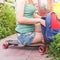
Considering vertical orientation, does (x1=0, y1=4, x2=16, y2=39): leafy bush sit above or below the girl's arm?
below

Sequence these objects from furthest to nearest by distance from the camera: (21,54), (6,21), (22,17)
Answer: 1. (6,21)
2. (22,17)
3. (21,54)

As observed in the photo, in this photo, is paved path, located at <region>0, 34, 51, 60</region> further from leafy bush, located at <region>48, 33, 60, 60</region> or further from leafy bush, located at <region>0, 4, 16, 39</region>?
leafy bush, located at <region>0, 4, 16, 39</region>

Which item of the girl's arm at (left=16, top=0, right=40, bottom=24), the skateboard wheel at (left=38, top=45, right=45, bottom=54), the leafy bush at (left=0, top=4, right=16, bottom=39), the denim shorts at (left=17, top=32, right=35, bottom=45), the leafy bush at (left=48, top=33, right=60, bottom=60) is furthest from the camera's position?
the leafy bush at (left=0, top=4, right=16, bottom=39)

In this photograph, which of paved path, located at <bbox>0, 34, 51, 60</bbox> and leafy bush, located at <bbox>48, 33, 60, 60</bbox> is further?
paved path, located at <bbox>0, 34, 51, 60</bbox>

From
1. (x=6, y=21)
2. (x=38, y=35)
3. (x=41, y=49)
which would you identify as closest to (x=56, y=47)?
(x=41, y=49)

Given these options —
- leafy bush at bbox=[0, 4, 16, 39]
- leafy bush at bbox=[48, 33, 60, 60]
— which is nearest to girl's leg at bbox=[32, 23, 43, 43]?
leafy bush at bbox=[48, 33, 60, 60]

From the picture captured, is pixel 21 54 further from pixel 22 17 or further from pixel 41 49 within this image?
pixel 22 17

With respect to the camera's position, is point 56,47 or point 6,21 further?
point 6,21

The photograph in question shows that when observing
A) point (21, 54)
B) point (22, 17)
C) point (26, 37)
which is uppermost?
point (22, 17)

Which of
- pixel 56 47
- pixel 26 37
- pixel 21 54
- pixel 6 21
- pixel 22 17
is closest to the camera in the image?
pixel 56 47

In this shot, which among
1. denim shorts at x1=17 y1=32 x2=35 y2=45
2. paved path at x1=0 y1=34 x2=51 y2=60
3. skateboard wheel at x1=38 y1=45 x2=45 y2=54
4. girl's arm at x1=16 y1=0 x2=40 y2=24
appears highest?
girl's arm at x1=16 y1=0 x2=40 y2=24

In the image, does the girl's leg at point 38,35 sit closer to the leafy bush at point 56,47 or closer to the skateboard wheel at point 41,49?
the skateboard wheel at point 41,49

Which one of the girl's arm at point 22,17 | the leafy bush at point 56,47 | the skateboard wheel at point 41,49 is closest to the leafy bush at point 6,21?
the girl's arm at point 22,17

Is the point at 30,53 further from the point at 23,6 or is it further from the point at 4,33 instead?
the point at 4,33
